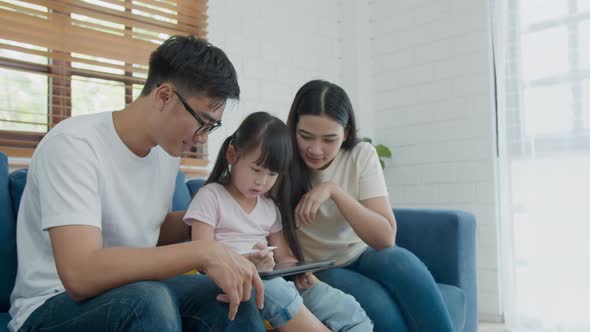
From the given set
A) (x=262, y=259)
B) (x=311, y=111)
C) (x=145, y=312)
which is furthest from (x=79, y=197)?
(x=311, y=111)

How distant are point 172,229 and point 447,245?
1008 millimetres

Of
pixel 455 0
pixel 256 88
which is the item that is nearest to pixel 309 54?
pixel 256 88

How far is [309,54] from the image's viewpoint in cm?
330

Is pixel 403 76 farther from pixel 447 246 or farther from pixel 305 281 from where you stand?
pixel 305 281

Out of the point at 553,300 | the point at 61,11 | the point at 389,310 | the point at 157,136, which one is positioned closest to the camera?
the point at 157,136

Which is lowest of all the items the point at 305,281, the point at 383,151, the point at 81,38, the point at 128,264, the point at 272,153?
the point at 305,281

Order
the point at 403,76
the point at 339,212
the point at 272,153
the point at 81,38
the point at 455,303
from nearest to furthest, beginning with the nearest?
1. the point at 272,153
2. the point at 339,212
3. the point at 455,303
4. the point at 81,38
5. the point at 403,76

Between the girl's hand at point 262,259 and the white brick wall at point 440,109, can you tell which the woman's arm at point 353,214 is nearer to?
the girl's hand at point 262,259

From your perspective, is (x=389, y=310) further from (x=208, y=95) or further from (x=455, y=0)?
(x=455, y=0)

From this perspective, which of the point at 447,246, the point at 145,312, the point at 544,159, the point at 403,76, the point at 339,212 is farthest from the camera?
the point at 403,76

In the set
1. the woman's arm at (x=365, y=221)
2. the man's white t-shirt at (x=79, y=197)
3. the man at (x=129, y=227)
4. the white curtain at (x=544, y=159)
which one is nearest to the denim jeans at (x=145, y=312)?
the man at (x=129, y=227)

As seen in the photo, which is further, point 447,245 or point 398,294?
point 447,245

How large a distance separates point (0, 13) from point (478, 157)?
8.01 feet

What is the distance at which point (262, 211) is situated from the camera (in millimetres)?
1594
